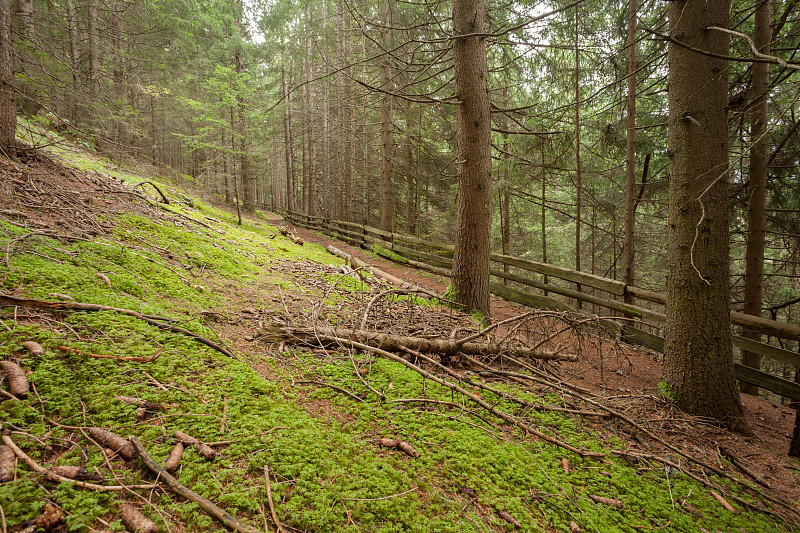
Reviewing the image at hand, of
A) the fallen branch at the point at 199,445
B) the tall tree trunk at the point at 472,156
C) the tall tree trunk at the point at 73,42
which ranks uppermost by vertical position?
→ the tall tree trunk at the point at 73,42

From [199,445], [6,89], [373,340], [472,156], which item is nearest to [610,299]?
[472,156]

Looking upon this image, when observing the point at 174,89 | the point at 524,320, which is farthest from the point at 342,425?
the point at 174,89

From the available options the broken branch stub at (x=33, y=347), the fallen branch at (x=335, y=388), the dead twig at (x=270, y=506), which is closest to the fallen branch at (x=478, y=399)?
the fallen branch at (x=335, y=388)

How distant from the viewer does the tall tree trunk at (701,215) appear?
335 cm

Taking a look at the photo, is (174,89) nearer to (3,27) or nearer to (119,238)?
(3,27)

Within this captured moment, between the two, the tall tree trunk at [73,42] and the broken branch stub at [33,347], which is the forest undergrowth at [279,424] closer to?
the broken branch stub at [33,347]

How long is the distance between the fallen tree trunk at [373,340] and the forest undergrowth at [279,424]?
0.08 ft

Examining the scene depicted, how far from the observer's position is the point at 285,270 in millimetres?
6023

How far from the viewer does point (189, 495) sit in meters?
1.35

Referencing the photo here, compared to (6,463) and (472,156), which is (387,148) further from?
(6,463)

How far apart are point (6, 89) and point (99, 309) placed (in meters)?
4.02

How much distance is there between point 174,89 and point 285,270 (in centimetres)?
2128

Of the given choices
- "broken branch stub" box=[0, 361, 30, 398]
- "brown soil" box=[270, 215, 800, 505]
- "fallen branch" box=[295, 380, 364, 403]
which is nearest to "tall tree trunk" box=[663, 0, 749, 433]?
"brown soil" box=[270, 215, 800, 505]

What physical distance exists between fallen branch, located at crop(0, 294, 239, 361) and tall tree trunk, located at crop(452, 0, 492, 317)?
11.0 ft
